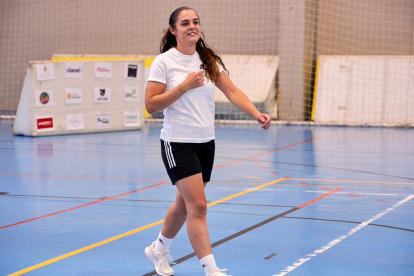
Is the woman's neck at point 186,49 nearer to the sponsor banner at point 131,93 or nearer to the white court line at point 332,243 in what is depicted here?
the white court line at point 332,243

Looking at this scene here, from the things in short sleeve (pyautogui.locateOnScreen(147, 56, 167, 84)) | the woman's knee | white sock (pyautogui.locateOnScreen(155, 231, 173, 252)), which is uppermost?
short sleeve (pyautogui.locateOnScreen(147, 56, 167, 84))

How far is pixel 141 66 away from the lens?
1365 cm

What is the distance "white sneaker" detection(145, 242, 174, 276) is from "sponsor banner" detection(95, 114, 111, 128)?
360 inches

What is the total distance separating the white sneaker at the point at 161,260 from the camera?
4082mm

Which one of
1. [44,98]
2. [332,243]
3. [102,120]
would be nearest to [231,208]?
[332,243]

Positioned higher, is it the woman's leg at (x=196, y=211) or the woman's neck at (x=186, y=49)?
the woman's neck at (x=186, y=49)

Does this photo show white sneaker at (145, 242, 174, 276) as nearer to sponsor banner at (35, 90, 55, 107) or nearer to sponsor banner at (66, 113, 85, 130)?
sponsor banner at (35, 90, 55, 107)

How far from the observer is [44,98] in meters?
12.2

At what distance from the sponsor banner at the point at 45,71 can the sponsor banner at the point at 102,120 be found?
1289 mm

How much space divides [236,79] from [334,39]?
8.38 feet

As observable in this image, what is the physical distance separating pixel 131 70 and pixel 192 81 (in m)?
10.0

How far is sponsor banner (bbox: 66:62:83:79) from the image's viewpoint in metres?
12.6

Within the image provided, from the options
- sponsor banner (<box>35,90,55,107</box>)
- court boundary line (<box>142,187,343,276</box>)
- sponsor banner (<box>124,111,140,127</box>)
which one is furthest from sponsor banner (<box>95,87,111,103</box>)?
court boundary line (<box>142,187,343,276</box>)

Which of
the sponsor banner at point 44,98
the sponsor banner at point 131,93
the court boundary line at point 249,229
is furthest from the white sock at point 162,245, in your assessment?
the sponsor banner at point 131,93
